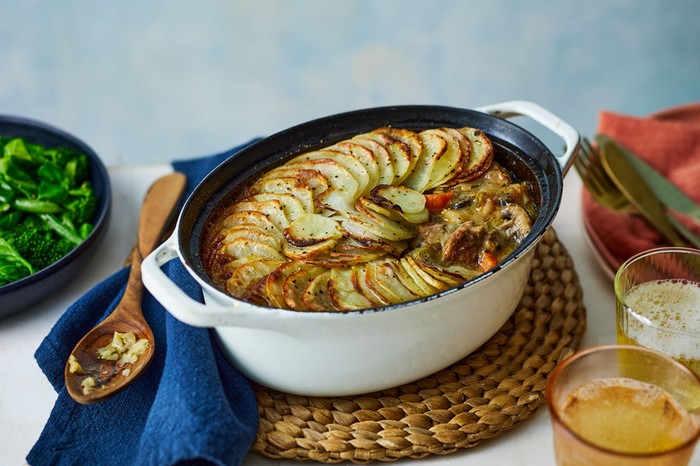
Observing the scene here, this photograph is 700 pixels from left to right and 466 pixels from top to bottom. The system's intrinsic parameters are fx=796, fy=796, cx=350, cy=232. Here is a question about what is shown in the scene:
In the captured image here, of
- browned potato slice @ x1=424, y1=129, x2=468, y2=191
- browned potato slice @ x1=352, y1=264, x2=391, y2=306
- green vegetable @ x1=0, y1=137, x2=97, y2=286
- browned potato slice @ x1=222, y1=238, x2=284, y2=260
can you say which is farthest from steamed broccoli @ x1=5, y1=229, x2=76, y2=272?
browned potato slice @ x1=424, y1=129, x2=468, y2=191

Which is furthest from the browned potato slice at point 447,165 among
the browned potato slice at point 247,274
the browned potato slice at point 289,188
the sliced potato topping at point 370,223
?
the browned potato slice at point 247,274

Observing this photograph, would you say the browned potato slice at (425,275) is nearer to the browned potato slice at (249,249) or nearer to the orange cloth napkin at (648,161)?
the browned potato slice at (249,249)

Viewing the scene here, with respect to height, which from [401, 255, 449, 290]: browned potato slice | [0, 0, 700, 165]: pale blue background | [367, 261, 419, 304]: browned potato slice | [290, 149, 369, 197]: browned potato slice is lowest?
[0, 0, 700, 165]: pale blue background

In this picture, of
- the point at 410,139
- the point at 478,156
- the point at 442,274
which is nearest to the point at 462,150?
the point at 478,156

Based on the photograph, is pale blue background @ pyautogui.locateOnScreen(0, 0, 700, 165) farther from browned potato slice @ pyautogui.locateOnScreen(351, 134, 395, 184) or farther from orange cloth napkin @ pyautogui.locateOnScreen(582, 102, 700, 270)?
browned potato slice @ pyautogui.locateOnScreen(351, 134, 395, 184)

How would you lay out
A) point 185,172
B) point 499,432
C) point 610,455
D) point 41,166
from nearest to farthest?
1. point 610,455
2. point 499,432
3. point 41,166
4. point 185,172

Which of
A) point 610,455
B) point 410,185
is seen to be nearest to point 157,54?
point 410,185

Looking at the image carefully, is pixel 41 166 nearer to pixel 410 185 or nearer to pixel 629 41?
pixel 410 185
